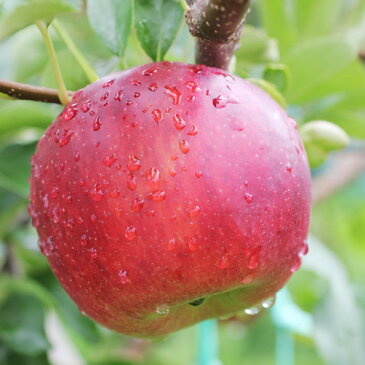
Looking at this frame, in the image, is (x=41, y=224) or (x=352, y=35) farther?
(x=352, y=35)

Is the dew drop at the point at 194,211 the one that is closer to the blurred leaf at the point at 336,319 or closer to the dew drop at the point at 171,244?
the dew drop at the point at 171,244

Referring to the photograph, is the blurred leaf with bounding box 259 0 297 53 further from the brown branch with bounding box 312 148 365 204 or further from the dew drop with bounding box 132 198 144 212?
the dew drop with bounding box 132 198 144 212

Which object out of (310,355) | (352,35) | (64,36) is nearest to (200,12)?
(64,36)

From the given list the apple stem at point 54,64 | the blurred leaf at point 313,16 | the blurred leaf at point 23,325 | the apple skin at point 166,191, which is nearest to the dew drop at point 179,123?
the apple skin at point 166,191

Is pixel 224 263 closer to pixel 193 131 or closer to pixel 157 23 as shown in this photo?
pixel 193 131

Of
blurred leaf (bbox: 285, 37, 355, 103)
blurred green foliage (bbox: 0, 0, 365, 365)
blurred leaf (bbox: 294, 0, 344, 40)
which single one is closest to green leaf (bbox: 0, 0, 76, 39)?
blurred green foliage (bbox: 0, 0, 365, 365)

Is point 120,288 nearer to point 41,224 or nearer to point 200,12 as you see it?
point 41,224
